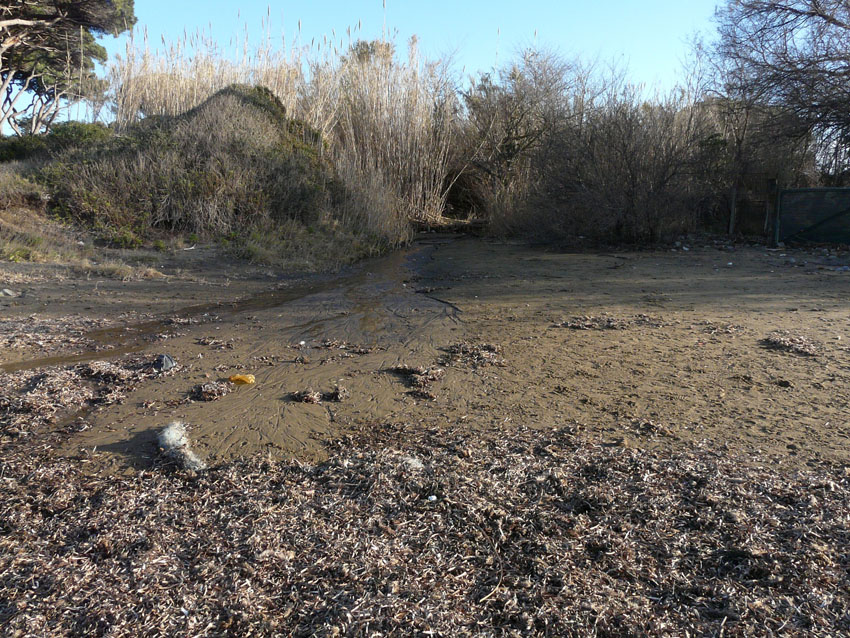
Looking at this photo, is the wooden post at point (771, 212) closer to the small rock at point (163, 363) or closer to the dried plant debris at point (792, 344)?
the dried plant debris at point (792, 344)

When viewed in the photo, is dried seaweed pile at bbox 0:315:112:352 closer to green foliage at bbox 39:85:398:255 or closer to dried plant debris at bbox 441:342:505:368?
dried plant debris at bbox 441:342:505:368

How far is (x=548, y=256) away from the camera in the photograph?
10.6 m

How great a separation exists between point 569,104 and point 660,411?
12.1 metres

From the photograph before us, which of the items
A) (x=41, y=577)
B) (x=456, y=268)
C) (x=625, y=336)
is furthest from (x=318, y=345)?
(x=456, y=268)

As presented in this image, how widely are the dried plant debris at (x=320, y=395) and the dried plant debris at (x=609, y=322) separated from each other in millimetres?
2501

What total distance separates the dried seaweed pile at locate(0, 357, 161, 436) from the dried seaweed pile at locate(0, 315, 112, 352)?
2.63 ft

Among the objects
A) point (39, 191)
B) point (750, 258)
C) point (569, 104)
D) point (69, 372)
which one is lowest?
point (69, 372)

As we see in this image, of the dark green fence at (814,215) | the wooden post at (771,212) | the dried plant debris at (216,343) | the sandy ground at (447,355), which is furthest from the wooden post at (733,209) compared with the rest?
the dried plant debris at (216,343)

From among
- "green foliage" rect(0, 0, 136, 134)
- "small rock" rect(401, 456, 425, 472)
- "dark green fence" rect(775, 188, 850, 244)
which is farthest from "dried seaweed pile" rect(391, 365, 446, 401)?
"green foliage" rect(0, 0, 136, 134)

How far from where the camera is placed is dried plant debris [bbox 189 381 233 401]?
12.5 ft

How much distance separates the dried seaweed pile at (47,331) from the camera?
486 centimetres

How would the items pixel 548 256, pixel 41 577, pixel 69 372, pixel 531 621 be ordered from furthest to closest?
1. pixel 548 256
2. pixel 69 372
3. pixel 41 577
4. pixel 531 621

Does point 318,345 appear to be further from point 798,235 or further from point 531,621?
point 798,235

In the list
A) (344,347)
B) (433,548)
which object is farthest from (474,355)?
(433,548)
